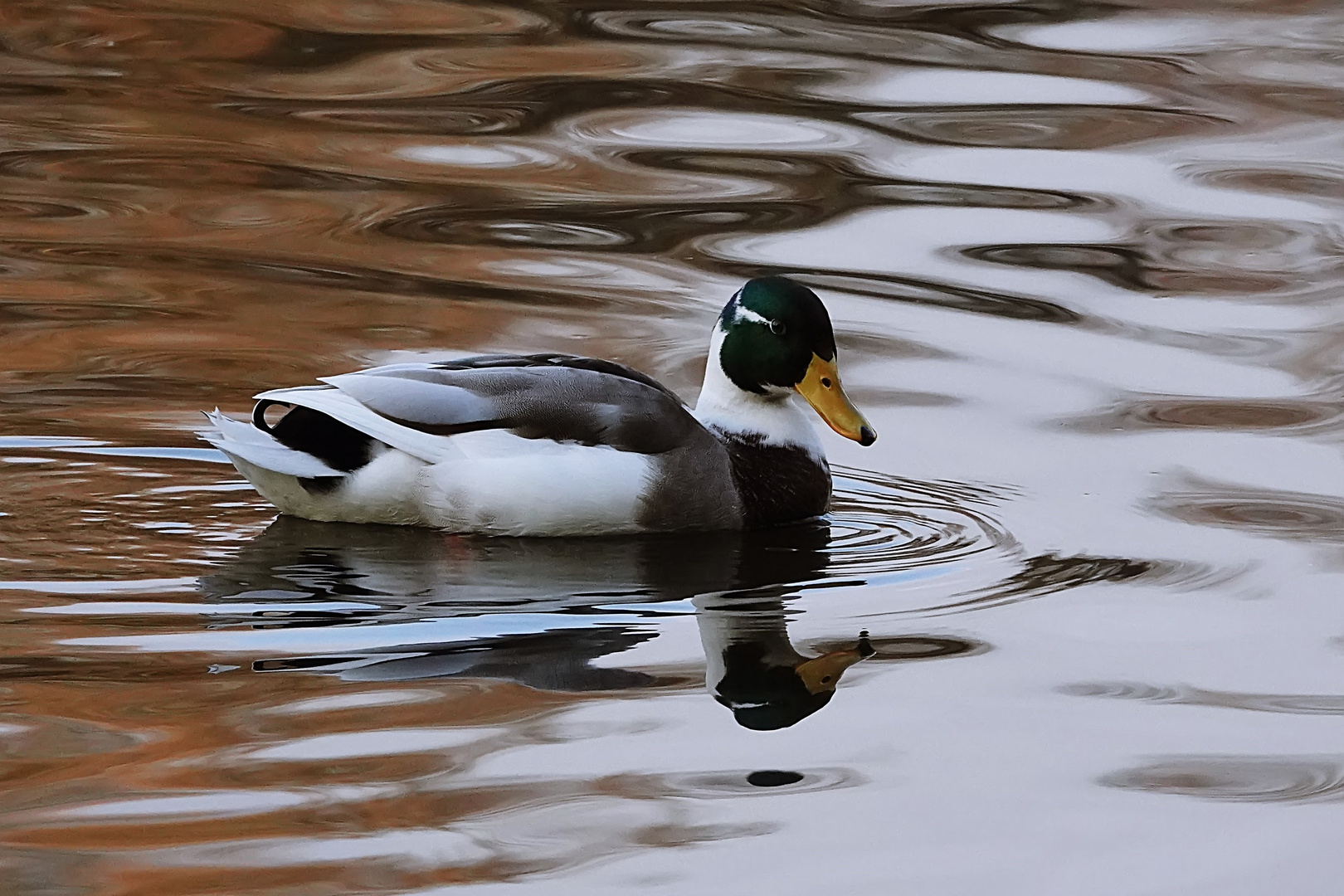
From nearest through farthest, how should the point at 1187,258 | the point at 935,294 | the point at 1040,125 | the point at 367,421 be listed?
the point at 367,421 < the point at 935,294 < the point at 1187,258 < the point at 1040,125

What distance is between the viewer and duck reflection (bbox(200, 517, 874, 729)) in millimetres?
5336

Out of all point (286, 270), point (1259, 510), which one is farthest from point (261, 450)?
point (286, 270)

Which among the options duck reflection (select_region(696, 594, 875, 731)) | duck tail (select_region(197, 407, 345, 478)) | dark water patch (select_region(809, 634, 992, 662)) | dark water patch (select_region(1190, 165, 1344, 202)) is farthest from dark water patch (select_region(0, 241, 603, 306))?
dark water patch (select_region(809, 634, 992, 662))

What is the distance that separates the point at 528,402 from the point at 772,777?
2159 millimetres

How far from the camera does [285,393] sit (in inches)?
259

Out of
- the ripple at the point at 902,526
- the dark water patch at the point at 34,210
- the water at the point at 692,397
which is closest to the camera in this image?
the water at the point at 692,397

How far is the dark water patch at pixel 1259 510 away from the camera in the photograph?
22.5ft

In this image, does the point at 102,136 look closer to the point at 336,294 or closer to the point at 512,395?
the point at 336,294

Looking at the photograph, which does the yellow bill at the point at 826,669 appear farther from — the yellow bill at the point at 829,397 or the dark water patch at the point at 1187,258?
the dark water patch at the point at 1187,258

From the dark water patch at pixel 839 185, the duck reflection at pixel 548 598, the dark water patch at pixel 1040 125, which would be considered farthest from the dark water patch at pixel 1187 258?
the duck reflection at pixel 548 598

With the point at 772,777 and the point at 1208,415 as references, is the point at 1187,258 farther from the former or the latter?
the point at 772,777

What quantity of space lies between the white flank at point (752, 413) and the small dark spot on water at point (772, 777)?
2.48 meters

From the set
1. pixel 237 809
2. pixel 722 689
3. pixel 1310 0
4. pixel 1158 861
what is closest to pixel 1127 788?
pixel 1158 861

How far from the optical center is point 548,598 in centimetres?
598
